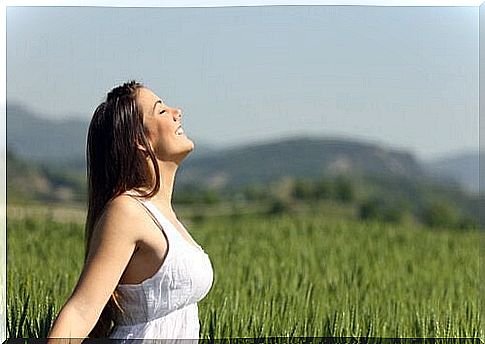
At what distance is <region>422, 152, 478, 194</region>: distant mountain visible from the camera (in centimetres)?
534

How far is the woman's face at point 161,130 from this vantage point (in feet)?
11.9

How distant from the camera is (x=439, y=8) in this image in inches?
203

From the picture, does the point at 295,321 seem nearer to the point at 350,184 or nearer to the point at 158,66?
the point at 158,66

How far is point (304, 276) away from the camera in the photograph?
598 centimetres

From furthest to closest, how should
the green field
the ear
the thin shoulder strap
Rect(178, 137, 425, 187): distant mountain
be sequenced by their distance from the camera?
Rect(178, 137, 425, 187): distant mountain
the green field
the ear
the thin shoulder strap

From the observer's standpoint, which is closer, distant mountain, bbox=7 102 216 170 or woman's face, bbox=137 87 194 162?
woman's face, bbox=137 87 194 162

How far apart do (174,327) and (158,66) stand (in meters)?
2.16

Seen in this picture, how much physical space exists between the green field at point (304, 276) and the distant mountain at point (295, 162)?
0.37 meters

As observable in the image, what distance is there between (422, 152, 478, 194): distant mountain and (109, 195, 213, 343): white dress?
191cm

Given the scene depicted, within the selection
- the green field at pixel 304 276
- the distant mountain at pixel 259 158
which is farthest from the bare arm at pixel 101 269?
the distant mountain at pixel 259 158

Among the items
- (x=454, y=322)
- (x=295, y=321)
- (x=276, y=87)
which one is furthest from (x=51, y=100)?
(x=454, y=322)

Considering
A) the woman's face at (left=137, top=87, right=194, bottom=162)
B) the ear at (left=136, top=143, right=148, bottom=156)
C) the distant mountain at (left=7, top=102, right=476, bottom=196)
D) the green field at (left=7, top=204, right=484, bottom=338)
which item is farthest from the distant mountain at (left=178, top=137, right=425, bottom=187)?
the ear at (left=136, top=143, right=148, bottom=156)

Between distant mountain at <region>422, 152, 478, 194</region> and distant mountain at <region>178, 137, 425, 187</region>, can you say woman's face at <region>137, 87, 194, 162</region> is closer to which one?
distant mountain at <region>422, 152, 478, 194</region>

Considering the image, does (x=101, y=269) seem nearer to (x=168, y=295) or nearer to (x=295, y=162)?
(x=168, y=295)
